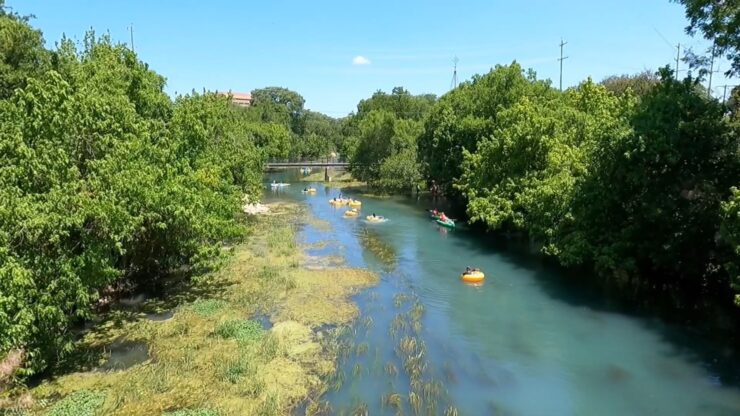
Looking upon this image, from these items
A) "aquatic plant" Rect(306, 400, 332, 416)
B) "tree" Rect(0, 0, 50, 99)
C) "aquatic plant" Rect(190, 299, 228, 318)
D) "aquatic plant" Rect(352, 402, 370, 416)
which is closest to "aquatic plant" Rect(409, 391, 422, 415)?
"aquatic plant" Rect(352, 402, 370, 416)

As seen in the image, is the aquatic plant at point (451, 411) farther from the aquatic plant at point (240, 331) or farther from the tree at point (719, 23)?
the tree at point (719, 23)

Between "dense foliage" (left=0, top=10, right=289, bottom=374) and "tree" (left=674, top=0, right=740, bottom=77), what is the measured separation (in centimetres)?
2067

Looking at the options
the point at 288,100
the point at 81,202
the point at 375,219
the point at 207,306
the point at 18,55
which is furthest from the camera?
the point at 288,100

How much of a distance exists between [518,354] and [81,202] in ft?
48.6

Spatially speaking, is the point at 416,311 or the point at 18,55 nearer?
the point at 416,311

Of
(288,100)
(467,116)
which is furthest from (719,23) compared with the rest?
(288,100)

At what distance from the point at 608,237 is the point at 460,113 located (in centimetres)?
3137

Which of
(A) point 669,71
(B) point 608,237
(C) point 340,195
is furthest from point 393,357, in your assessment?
(C) point 340,195

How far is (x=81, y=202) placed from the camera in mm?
14727

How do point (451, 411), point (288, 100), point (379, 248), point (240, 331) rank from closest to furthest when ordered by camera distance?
point (451, 411)
point (240, 331)
point (379, 248)
point (288, 100)

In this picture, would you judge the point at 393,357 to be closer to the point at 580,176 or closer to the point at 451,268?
the point at 451,268

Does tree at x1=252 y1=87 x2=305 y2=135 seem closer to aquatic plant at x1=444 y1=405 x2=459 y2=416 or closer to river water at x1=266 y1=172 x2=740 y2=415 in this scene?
river water at x1=266 y1=172 x2=740 y2=415

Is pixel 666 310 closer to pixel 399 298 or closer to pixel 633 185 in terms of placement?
pixel 633 185

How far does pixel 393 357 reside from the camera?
18.2m
